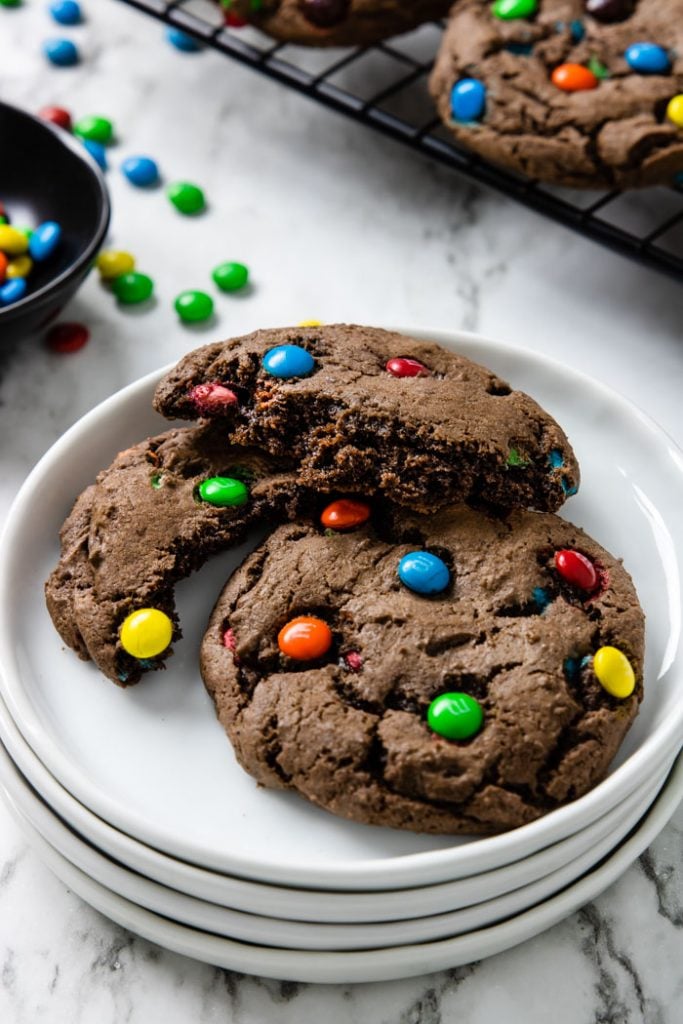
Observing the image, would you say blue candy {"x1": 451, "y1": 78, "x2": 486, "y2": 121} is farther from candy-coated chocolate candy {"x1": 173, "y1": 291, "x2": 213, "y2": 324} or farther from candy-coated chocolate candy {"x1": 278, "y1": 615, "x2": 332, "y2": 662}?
candy-coated chocolate candy {"x1": 278, "y1": 615, "x2": 332, "y2": 662}

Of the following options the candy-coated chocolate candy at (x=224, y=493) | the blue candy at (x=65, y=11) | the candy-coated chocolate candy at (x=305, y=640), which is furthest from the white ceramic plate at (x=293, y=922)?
the blue candy at (x=65, y=11)

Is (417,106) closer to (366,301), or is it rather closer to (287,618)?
(366,301)

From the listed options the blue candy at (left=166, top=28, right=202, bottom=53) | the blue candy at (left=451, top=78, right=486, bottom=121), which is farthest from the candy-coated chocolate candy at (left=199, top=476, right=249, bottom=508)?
the blue candy at (left=166, top=28, right=202, bottom=53)

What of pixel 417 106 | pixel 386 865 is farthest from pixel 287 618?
pixel 417 106

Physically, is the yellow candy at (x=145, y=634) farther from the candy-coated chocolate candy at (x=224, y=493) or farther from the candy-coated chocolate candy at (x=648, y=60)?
the candy-coated chocolate candy at (x=648, y=60)

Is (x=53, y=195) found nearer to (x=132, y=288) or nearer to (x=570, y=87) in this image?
(x=132, y=288)

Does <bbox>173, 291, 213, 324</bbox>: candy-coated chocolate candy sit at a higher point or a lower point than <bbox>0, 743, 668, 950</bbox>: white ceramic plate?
lower
